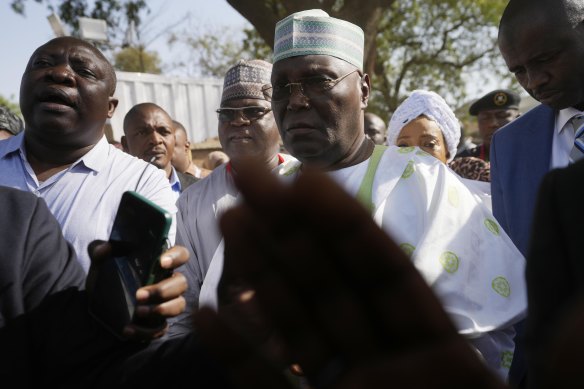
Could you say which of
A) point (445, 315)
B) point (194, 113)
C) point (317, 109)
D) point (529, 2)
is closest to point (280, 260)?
point (445, 315)

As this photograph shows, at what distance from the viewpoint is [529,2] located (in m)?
2.17

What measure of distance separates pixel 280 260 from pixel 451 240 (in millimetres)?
1212

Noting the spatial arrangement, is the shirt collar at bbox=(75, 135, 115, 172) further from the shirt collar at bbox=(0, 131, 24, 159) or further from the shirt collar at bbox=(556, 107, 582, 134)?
the shirt collar at bbox=(556, 107, 582, 134)

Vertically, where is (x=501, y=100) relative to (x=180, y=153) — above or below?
above

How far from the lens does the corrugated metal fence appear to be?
7863 mm

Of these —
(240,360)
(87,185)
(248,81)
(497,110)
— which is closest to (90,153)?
(87,185)

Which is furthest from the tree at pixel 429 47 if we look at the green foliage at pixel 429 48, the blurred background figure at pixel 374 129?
the blurred background figure at pixel 374 129

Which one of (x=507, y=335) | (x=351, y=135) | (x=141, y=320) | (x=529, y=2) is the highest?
(x=529, y=2)

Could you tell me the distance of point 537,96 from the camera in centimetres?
223

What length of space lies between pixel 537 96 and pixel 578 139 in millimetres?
272

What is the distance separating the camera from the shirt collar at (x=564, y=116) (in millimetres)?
2160

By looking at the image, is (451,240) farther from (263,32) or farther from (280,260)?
(263,32)

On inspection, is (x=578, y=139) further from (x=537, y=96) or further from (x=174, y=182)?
(x=174, y=182)

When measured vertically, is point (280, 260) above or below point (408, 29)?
below
